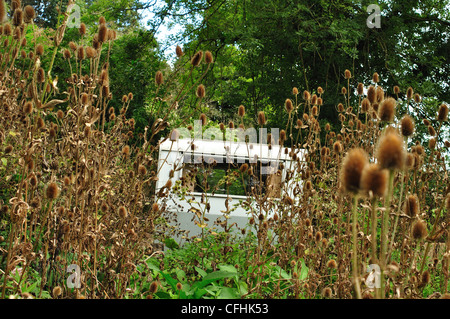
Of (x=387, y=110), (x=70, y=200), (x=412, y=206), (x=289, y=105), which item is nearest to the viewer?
(x=387, y=110)

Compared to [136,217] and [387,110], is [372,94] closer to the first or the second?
[387,110]

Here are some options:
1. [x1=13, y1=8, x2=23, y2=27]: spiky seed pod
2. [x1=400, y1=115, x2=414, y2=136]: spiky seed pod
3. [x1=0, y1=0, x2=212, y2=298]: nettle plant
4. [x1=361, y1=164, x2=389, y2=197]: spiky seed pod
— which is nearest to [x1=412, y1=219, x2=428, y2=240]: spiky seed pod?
[x1=400, y1=115, x2=414, y2=136]: spiky seed pod

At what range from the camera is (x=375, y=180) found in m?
0.96

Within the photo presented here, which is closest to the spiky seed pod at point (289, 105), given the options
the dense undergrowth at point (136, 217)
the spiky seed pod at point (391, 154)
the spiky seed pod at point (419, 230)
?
the dense undergrowth at point (136, 217)

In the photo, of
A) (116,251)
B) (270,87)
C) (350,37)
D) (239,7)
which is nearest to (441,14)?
(350,37)

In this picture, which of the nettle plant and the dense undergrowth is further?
the nettle plant

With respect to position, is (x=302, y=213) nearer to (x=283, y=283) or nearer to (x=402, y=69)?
(x=283, y=283)

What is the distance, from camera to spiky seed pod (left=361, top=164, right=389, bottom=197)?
94 cm

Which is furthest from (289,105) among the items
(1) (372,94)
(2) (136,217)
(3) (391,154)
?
(3) (391,154)

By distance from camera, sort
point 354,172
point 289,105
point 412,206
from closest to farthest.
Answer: point 354,172 < point 412,206 < point 289,105

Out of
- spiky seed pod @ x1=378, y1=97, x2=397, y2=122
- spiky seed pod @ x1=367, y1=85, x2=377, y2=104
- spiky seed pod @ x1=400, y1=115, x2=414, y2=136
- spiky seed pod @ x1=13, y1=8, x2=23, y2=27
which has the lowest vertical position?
spiky seed pod @ x1=400, y1=115, x2=414, y2=136

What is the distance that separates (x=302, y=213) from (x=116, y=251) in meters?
1.31

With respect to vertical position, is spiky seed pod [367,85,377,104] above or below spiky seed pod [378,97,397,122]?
above

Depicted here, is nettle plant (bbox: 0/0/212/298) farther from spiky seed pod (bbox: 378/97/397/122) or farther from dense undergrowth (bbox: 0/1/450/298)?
spiky seed pod (bbox: 378/97/397/122)
